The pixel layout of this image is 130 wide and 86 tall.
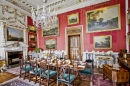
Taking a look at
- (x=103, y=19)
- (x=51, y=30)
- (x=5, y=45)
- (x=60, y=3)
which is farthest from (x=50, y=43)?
(x=103, y=19)

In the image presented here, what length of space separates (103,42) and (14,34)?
7.23 m

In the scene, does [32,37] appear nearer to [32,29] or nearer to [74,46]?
[32,29]

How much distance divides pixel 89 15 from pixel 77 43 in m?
2.52

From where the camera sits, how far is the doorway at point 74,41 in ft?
22.6

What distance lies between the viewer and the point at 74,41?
7.32 meters

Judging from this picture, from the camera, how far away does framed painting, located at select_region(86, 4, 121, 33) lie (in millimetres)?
5529

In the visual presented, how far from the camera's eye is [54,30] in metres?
8.15

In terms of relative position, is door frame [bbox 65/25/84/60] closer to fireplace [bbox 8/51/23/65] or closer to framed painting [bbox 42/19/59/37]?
framed painting [bbox 42/19/59/37]

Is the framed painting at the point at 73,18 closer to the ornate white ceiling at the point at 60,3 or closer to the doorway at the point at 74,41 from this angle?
the doorway at the point at 74,41

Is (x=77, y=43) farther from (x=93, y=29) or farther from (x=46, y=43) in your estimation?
(x=46, y=43)

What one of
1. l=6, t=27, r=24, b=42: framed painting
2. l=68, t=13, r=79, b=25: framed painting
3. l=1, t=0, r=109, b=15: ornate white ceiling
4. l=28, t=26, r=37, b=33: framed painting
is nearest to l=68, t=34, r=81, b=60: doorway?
l=68, t=13, r=79, b=25: framed painting

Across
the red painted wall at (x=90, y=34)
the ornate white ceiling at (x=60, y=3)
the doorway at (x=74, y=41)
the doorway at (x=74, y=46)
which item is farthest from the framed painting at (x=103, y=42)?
the ornate white ceiling at (x=60, y=3)

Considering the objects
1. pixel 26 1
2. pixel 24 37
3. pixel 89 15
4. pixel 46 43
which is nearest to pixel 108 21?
pixel 89 15

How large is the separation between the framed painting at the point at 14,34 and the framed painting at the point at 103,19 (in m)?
5.98
